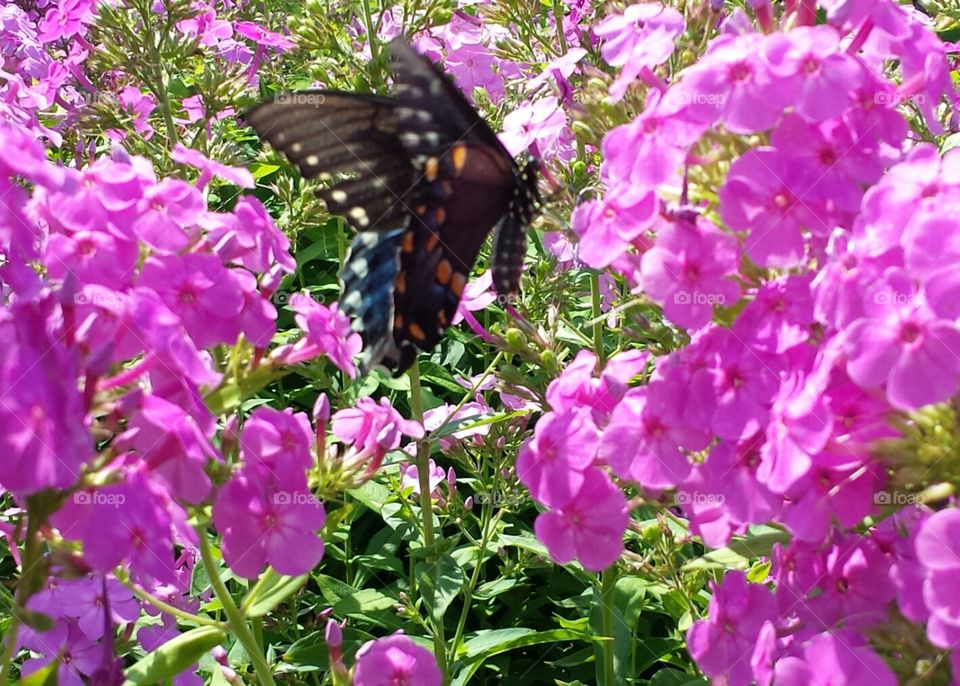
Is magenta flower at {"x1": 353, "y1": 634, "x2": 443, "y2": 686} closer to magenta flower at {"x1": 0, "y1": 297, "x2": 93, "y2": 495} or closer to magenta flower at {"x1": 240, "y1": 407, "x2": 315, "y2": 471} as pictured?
magenta flower at {"x1": 240, "y1": 407, "x2": 315, "y2": 471}

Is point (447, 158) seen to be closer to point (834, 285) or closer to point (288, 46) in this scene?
point (834, 285)

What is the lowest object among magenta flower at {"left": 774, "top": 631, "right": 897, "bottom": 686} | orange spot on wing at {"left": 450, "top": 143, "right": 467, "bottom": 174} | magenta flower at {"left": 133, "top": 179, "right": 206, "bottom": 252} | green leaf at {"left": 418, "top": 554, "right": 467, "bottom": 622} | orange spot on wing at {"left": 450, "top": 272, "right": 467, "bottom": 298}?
green leaf at {"left": 418, "top": 554, "right": 467, "bottom": 622}

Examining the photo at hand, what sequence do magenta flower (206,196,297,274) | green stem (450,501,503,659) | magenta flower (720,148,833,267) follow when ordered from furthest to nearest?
green stem (450,501,503,659) → magenta flower (206,196,297,274) → magenta flower (720,148,833,267)

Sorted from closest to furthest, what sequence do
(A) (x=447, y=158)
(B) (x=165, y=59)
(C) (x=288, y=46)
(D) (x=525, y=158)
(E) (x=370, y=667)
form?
(E) (x=370, y=667) → (A) (x=447, y=158) → (D) (x=525, y=158) → (B) (x=165, y=59) → (C) (x=288, y=46)

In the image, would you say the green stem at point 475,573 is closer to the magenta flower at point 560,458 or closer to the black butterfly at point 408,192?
the black butterfly at point 408,192

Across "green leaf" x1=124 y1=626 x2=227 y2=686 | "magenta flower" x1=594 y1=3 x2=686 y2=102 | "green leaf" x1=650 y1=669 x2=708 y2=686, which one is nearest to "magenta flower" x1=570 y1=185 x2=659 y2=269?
"magenta flower" x1=594 y1=3 x2=686 y2=102

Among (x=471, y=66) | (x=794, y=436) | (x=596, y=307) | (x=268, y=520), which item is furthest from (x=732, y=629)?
(x=471, y=66)

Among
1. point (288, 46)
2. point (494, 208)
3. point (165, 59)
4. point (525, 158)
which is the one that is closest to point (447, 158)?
point (494, 208)

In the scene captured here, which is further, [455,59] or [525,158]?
[455,59]
